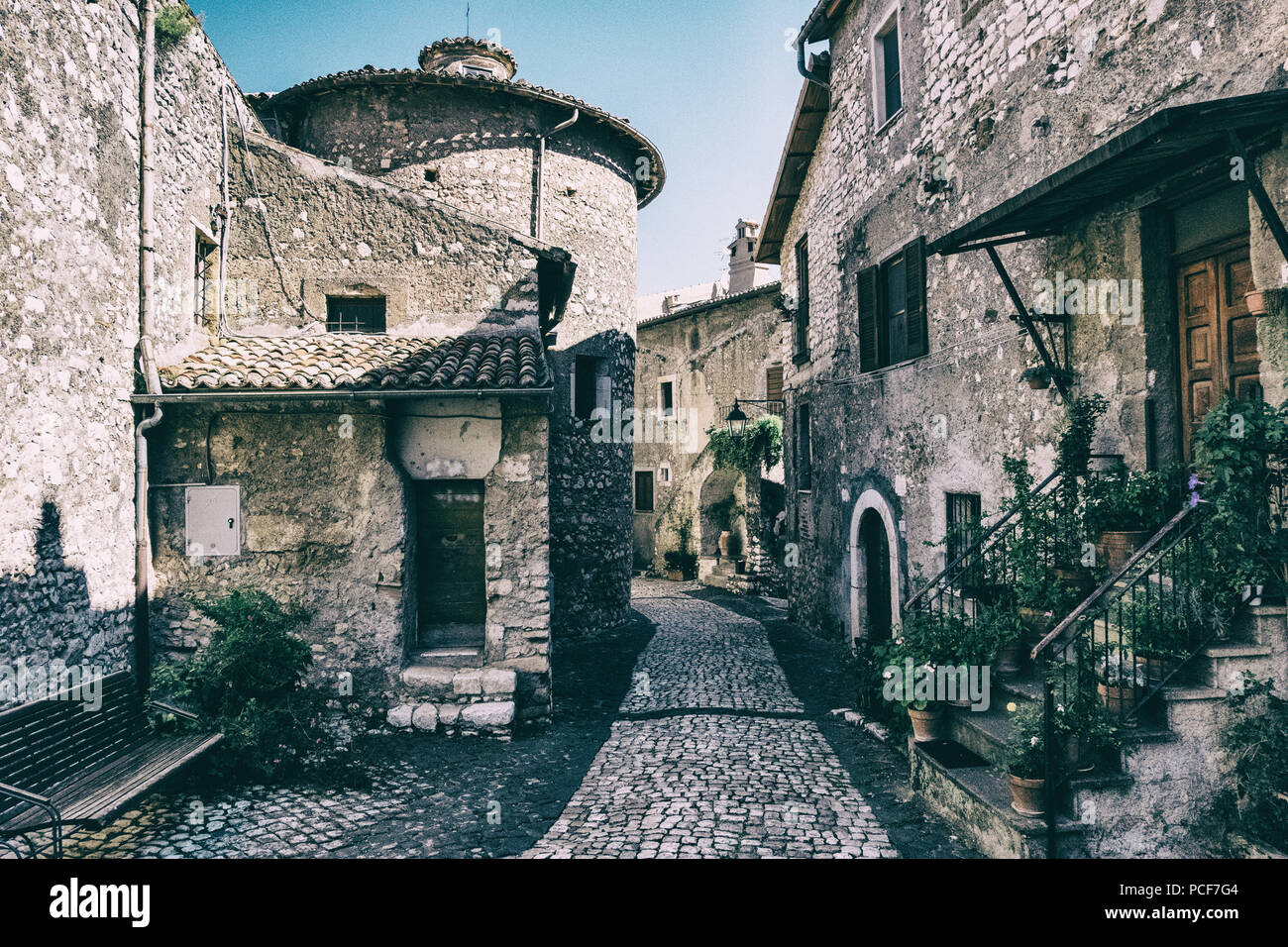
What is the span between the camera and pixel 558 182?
1153 cm

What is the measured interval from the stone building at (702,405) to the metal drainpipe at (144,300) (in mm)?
12369

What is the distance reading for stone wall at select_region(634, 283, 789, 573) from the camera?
17969 millimetres

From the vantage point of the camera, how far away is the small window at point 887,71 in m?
9.09

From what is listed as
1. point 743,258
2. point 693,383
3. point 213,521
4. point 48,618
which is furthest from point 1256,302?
point 743,258

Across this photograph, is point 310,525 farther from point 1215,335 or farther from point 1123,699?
point 1215,335

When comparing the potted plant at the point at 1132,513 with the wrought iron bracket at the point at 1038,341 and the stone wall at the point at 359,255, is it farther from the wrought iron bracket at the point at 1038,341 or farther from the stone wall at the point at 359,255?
the stone wall at the point at 359,255

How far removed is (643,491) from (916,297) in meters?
13.6

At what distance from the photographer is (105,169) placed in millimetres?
5895

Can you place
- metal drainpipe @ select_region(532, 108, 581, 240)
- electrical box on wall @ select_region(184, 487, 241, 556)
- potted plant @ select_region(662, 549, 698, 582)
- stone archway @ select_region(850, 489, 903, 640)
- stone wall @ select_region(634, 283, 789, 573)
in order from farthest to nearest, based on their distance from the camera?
potted plant @ select_region(662, 549, 698, 582)
stone wall @ select_region(634, 283, 789, 573)
metal drainpipe @ select_region(532, 108, 581, 240)
stone archway @ select_region(850, 489, 903, 640)
electrical box on wall @ select_region(184, 487, 241, 556)

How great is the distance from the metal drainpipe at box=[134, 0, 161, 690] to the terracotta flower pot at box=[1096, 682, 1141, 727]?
758 cm

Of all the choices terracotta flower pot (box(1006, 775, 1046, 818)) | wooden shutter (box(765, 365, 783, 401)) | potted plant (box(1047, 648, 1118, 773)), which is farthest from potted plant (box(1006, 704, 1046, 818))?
wooden shutter (box(765, 365, 783, 401))

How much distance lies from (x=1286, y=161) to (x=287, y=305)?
28.4ft

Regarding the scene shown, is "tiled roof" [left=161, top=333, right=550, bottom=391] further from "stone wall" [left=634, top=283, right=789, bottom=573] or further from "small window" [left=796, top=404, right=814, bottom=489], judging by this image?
"stone wall" [left=634, top=283, right=789, bottom=573]
